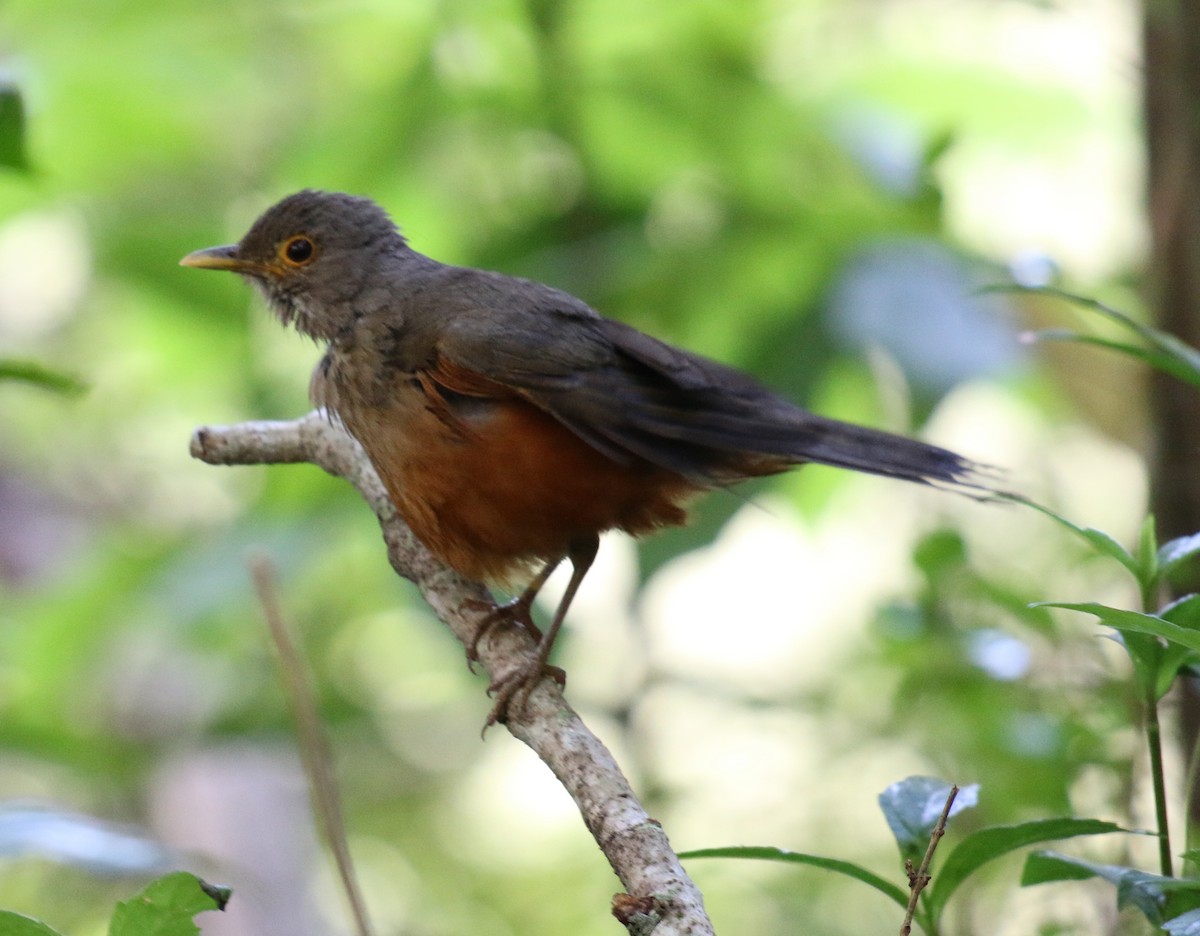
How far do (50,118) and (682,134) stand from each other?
257 centimetres

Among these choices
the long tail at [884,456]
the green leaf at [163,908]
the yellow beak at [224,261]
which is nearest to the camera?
the green leaf at [163,908]

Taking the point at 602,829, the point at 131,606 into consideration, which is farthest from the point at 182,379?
the point at 602,829

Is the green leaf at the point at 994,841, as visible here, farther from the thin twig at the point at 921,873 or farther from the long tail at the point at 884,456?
the long tail at the point at 884,456

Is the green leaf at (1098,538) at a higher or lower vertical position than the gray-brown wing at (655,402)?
lower

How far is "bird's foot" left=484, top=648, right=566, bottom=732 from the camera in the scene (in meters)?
2.74

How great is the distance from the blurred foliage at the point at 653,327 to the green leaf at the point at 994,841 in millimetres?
1149

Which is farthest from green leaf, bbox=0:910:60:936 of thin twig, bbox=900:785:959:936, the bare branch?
thin twig, bbox=900:785:959:936

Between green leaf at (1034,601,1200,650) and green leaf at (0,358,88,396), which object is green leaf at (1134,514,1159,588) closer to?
green leaf at (1034,601,1200,650)

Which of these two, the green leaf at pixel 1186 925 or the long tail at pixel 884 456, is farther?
the long tail at pixel 884 456

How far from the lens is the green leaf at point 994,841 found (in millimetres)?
1785

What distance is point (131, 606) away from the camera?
464 cm

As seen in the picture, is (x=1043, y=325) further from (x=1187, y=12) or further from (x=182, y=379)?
(x=182, y=379)

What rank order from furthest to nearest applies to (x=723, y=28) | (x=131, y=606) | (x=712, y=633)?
(x=712, y=633), (x=723, y=28), (x=131, y=606)

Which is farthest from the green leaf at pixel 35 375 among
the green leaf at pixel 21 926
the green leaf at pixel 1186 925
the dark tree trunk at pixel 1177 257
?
the dark tree trunk at pixel 1177 257
